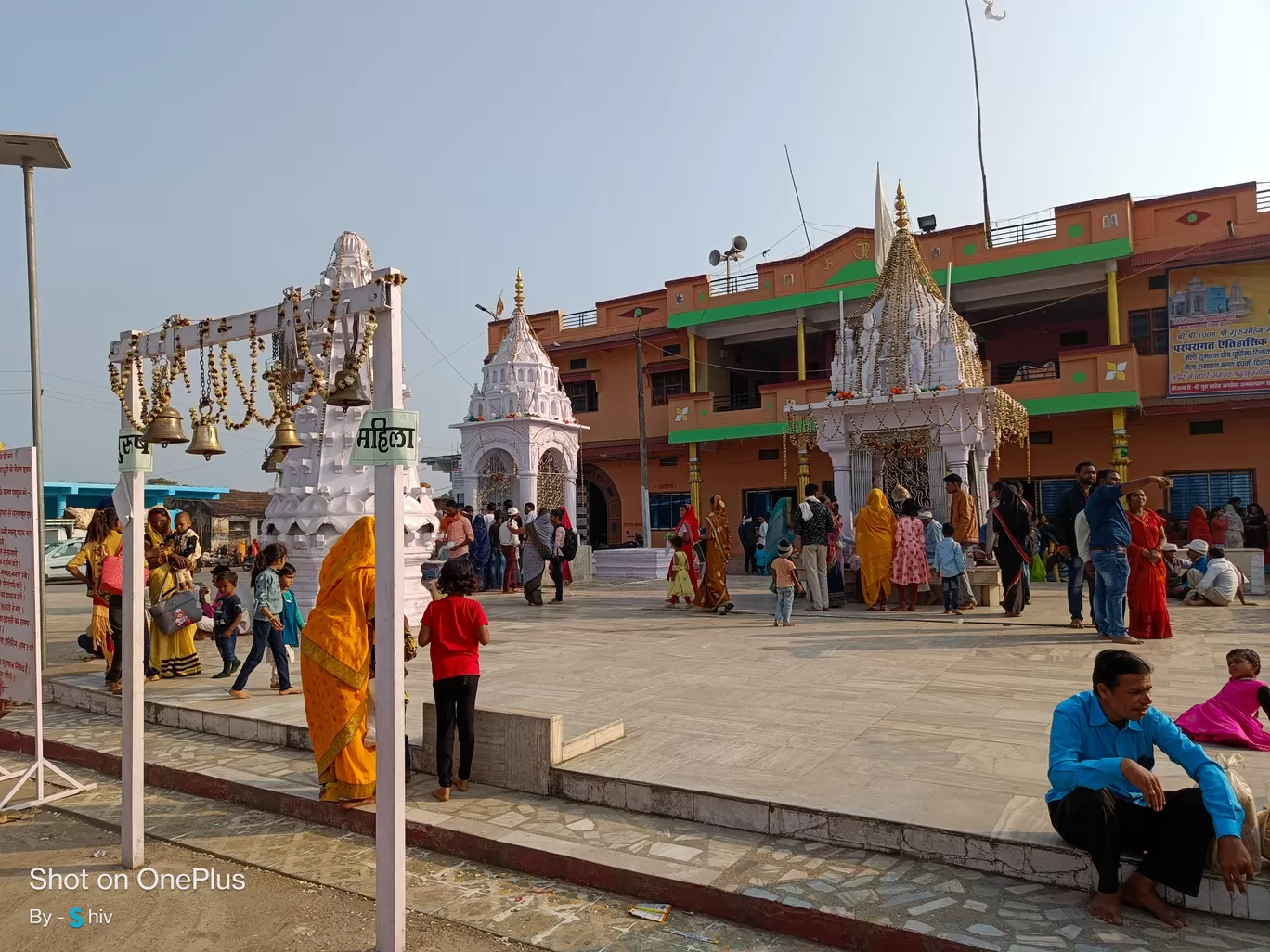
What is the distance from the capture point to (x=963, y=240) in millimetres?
19422

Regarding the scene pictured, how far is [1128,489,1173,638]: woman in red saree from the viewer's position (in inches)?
309

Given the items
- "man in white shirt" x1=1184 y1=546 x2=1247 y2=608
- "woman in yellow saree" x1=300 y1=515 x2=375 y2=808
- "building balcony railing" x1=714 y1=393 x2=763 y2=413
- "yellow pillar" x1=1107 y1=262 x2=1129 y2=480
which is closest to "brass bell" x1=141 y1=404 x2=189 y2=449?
"woman in yellow saree" x1=300 y1=515 x2=375 y2=808

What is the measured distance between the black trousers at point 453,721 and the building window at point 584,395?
853 inches

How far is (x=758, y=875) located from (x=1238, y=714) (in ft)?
9.12

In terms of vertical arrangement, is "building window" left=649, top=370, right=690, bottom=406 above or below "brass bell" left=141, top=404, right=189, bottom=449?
above

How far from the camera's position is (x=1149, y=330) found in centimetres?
A: 1833

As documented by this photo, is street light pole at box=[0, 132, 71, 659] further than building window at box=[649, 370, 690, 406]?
No

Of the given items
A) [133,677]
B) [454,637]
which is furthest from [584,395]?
[133,677]

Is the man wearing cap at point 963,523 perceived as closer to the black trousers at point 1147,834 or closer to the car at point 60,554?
the black trousers at point 1147,834

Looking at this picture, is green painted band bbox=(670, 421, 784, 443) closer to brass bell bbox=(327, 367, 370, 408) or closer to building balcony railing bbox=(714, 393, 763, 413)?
building balcony railing bbox=(714, 393, 763, 413)

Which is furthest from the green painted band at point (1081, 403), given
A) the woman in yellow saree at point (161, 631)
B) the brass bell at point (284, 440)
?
the woman in yellow saree at point (161, 631)

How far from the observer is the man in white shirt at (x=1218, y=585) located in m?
10.2

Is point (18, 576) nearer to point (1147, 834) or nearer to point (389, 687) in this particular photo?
point (389, 687)

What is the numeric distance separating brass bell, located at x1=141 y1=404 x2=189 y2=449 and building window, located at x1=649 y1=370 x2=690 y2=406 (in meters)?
20.6
